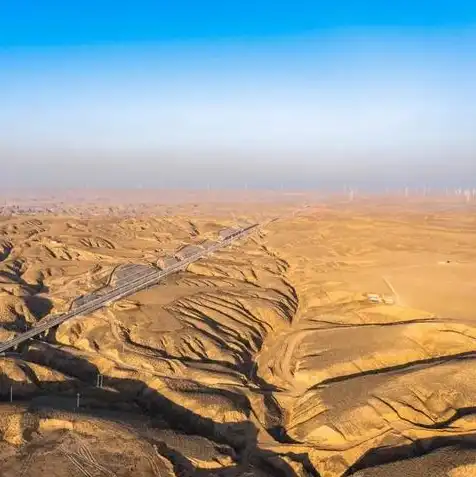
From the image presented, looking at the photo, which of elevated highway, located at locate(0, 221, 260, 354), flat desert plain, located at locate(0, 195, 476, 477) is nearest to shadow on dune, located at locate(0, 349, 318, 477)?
flat desert plain, located at locate(0, 195, 476, 477)

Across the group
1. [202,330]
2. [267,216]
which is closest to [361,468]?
[202,330]

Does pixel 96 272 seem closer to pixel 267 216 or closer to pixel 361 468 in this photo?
pixel 361 468

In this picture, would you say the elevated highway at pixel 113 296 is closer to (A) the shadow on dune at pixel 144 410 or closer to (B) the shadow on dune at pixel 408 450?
(A) the shadow on dune at pixel 144 410


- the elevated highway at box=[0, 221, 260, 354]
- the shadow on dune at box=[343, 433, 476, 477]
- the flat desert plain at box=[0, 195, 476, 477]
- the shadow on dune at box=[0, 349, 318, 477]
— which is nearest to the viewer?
the flat desert plain at box=[0, 195, 476, 477]

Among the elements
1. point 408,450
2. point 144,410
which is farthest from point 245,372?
point 408,450

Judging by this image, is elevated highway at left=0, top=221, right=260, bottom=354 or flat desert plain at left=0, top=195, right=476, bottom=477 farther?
elevated highway at left=0, top=221, right=260, bottom=354

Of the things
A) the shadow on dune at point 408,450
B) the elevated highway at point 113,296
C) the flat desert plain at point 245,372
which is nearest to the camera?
the flat desert plain at point 245,372

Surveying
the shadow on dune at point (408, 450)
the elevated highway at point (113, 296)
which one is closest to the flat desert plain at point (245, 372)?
the shadow on dune at point (408, 450)

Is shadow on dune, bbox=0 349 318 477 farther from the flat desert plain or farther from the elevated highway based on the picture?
the elevated highway
